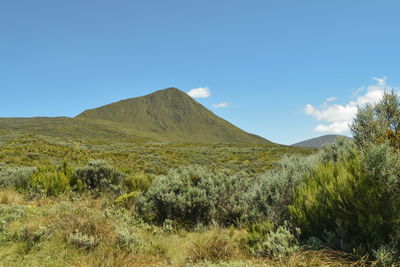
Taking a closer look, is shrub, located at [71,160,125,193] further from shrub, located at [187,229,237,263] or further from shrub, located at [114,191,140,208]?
shrub, located at [187,229,237,263]

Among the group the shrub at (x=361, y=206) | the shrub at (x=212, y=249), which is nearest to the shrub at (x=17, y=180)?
the shrub at (x=212, y=249)

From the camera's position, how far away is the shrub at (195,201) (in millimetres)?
6648

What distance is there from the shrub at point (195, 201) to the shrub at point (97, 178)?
121 inches

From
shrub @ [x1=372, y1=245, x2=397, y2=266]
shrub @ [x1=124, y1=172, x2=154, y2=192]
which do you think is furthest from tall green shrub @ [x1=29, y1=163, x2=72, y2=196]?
shrub @ [x1=372, y1=245, x2=397, y2=266]

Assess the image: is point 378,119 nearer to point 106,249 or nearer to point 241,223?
point 241,223

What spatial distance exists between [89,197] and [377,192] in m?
7.97

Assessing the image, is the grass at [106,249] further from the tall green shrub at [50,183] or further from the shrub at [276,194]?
the tall green shrub at [50,183]

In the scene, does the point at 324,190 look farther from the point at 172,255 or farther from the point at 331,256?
the point at 172,255

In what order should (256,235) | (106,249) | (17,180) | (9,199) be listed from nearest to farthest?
(106,249) < (256,235) < (9,199) < (17,180)

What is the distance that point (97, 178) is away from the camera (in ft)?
33.0

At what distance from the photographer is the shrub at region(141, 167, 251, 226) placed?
6648 millimetres

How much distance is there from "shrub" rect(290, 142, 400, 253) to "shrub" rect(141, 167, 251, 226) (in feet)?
7.15

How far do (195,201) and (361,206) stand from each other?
380cm

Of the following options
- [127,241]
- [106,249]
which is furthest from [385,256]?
[106,249]
